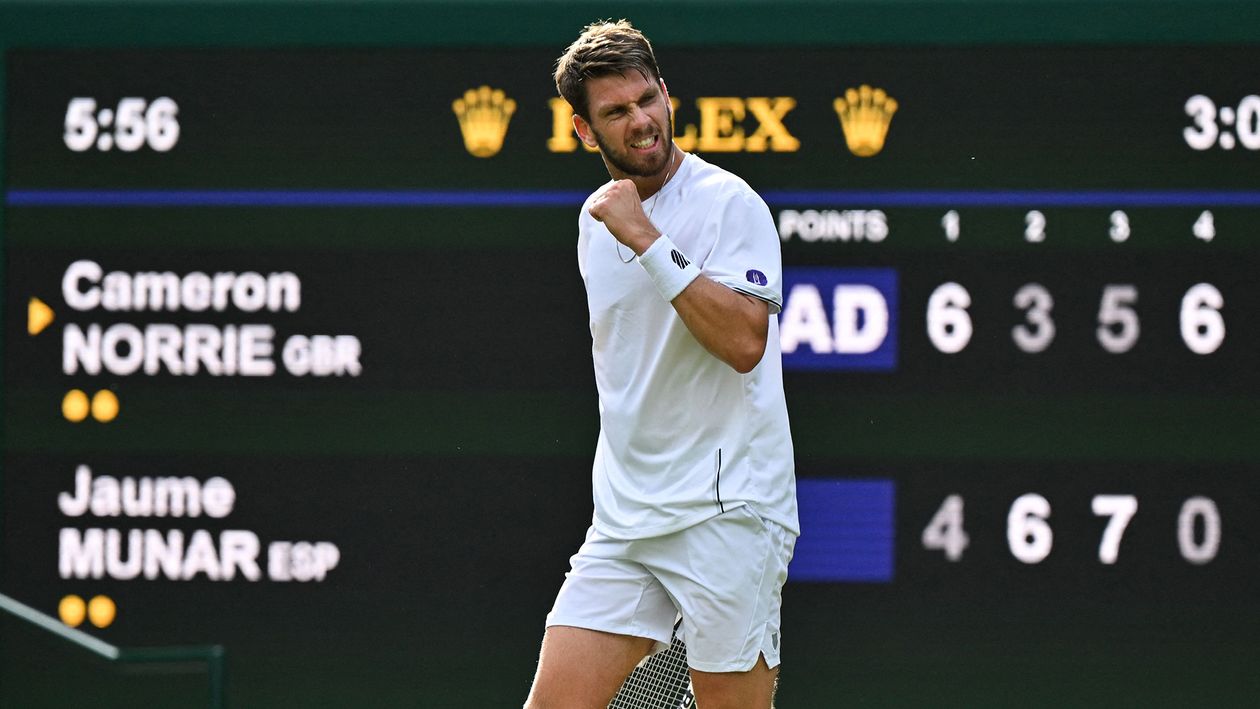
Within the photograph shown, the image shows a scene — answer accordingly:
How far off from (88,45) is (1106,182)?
2.55 m

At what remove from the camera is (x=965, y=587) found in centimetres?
456

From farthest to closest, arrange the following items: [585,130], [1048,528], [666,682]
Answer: [1048,528] → [666,682] → [585,130]

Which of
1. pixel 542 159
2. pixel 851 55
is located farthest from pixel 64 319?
pixel 851 55

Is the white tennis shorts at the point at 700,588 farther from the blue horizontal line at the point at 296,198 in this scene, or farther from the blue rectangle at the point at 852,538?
the blue horizontal line at the point at 296,198

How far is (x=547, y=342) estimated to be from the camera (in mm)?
4637

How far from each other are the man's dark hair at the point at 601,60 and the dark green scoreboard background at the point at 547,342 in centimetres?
134

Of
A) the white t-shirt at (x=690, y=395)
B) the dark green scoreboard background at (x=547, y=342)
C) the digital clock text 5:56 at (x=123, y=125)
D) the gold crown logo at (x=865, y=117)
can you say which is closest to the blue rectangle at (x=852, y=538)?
the dark green scoreboard background at (x=547, y=342)

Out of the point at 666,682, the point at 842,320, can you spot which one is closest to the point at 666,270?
the point at 666,682

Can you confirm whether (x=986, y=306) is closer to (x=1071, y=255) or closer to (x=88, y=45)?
(x=1071, y=255)

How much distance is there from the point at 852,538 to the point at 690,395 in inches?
58.4

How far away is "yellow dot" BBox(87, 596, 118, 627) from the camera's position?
467cm

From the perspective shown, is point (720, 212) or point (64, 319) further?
point (64, 319)

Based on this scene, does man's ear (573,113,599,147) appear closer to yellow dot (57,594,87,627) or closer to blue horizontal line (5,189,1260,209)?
blue horizontal line (5,189,1260,209)

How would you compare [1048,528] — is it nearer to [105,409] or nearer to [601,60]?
[601,60]
